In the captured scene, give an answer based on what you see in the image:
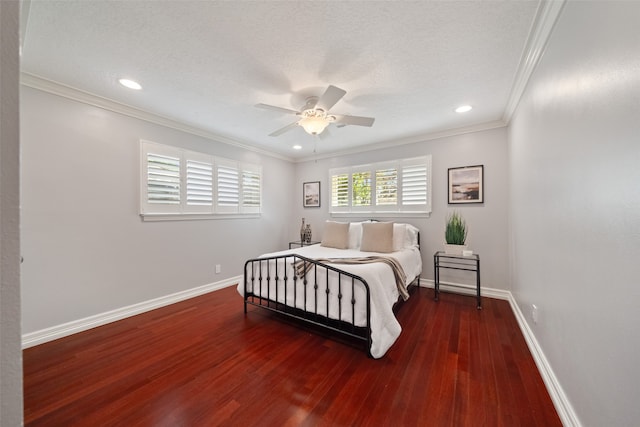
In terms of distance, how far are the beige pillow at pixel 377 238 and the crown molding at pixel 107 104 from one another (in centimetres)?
267

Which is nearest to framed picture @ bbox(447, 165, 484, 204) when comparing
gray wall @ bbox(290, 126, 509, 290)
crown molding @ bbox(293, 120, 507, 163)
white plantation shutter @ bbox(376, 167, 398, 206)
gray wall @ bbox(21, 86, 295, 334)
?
gray wall @ bbox(290, 126, 509, 290)

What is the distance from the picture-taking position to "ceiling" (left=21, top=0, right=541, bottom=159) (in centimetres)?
158

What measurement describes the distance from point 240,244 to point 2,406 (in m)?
3.94

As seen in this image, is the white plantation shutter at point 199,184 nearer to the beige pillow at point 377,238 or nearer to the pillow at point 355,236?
the pillow at point 355,236

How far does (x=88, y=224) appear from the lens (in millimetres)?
2619

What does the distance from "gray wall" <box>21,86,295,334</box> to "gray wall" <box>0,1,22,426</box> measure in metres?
2.76

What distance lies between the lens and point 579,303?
1.31m

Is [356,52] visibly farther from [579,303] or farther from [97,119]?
[97,119]

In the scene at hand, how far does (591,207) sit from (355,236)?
2.87m

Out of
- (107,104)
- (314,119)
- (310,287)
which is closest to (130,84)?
(107,104)

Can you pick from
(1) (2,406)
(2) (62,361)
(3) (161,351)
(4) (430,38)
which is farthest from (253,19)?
(2) (62,361)

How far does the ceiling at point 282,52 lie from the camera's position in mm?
1583

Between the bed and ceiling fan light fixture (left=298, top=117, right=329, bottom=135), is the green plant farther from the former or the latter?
ceiling fan light fixture (left=298, top=117, right=329, bottom=135)

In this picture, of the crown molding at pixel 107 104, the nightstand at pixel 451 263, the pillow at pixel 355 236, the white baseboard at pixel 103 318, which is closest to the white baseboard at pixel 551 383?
the nightstand at pixel 451 263
